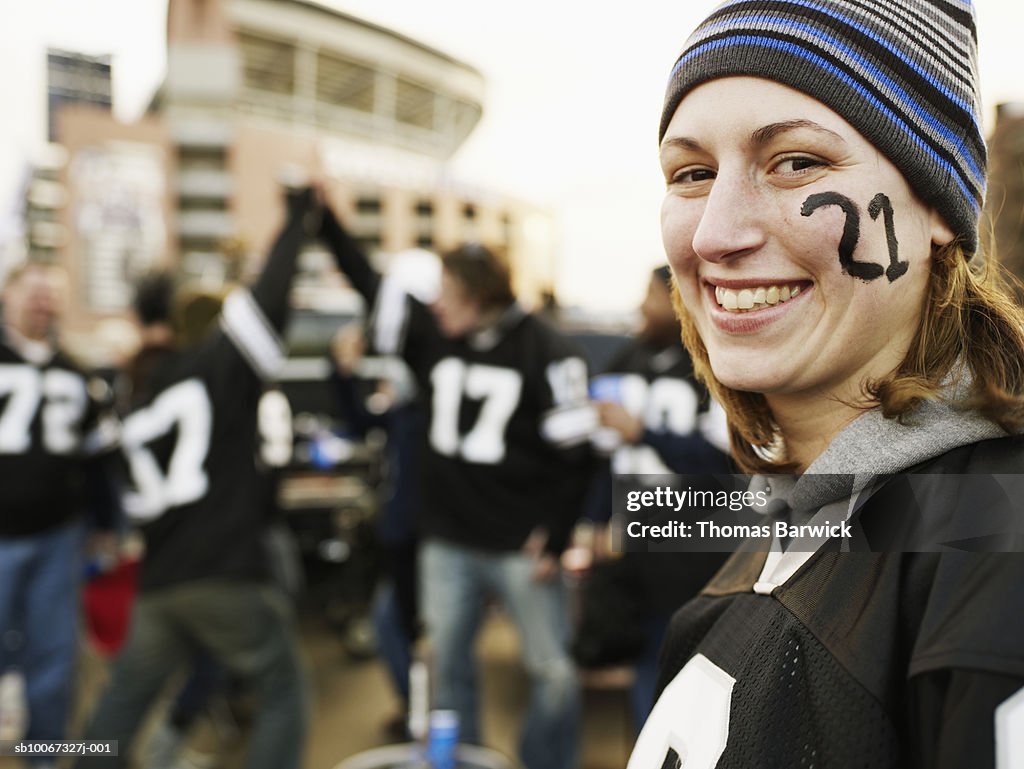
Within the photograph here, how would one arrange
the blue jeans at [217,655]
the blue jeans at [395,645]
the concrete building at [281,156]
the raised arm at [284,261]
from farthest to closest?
the concrete building at [281,156] → the blue jeans at [395,645] → the raised arm at [284,261] → the blue jeans at [217,655]

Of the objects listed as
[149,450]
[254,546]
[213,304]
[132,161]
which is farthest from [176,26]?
[132,161]

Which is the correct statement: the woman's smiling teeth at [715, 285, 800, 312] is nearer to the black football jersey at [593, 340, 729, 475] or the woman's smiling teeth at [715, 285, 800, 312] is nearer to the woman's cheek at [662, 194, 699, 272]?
the woman's cheek at [662, 194, 699, 272]

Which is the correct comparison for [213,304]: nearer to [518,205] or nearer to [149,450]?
[149,450]

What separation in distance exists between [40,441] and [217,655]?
52.2 inches

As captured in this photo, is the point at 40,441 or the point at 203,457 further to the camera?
the point at 40,441

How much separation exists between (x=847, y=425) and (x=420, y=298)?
8.56 feet

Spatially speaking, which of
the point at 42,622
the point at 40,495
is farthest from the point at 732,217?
the point at 42,622

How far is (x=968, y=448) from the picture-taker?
2.11ft

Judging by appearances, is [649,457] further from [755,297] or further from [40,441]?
[40,441]

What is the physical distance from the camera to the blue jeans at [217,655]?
8.20 ft

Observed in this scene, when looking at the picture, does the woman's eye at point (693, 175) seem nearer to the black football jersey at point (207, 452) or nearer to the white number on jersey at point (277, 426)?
the black football jersey at point (207, 452)

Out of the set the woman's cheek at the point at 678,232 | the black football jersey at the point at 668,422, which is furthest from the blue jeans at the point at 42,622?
the woman's cheek at the point at 678,232

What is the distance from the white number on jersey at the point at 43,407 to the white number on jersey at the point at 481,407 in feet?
5.32

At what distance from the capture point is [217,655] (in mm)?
2629
